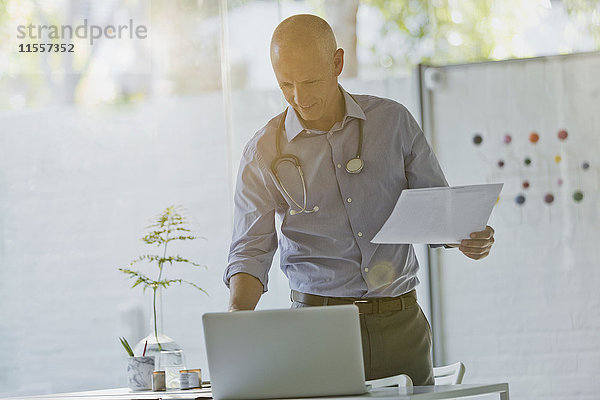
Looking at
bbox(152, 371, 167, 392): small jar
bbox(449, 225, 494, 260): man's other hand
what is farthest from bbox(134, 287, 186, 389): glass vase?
bbox(449, 225, 494, 260): man's other hand

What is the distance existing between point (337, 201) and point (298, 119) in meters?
0.24

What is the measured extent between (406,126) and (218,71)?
6.84 feet

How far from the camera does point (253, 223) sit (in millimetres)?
2107

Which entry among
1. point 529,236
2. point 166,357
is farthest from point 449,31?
point 166,357

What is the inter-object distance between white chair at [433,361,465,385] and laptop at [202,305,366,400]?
546 mm

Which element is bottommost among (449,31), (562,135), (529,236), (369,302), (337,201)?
(369,302)

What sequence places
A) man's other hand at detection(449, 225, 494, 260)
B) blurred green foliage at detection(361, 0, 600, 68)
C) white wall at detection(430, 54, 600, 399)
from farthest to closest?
blurred green foliage at detection(361, 0, 600, 68) → white wall at detection(430, 54, 600, 399) → man's other hand at detection(449, 225, 494, 260)

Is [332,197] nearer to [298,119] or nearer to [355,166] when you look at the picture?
[355,166]

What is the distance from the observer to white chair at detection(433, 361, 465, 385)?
2.03 meters

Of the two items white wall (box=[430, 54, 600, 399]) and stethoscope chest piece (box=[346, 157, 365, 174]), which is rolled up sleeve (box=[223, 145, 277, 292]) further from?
white wall (box=[430, 54, 600, 399])

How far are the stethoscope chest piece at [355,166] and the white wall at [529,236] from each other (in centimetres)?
208

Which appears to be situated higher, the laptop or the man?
the man

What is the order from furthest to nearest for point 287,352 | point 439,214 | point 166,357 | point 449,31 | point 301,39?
point 449,31
point 166,357
point 301,39
point 439,214
point 287,352

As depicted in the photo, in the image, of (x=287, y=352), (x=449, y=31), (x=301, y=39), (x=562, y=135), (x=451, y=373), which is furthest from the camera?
(x=449, y=31)
